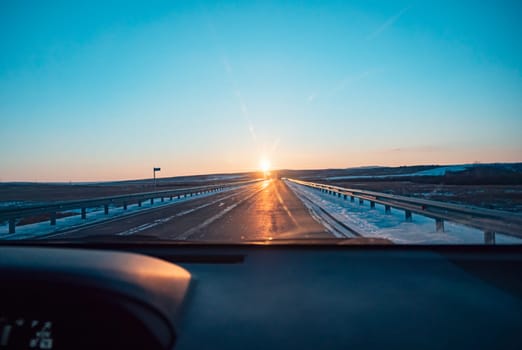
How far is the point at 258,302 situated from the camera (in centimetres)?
261

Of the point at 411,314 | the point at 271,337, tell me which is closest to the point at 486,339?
the point at 411,314

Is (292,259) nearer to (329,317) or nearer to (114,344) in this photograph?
(329,317)

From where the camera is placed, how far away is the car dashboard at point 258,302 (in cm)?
187

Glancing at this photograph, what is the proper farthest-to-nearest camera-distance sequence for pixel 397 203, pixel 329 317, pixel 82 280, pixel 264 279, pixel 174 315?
pixel 397 203
pixel 264 279
pixel 329 317
pixel 174 315
pixel 82 280

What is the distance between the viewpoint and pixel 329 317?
7.80ft

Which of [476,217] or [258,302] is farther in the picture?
[476,217]

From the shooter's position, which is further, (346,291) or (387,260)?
(387,260)

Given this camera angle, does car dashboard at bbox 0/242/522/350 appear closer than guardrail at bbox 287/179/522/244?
Yes

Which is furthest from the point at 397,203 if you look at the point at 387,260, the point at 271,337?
the point at 271,337

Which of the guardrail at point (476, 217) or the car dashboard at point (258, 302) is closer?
the car dashboard at point (258, 302)

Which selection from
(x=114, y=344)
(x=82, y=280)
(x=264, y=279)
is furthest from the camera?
(x=264, y=279)

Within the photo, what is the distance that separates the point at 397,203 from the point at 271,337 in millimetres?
10144

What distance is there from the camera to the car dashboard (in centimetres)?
187

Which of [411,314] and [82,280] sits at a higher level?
[82,280]
